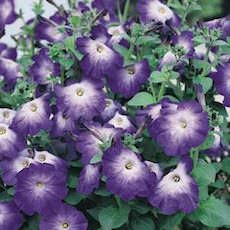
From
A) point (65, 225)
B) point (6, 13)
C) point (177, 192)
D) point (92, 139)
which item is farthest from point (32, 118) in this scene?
point (6, 13)

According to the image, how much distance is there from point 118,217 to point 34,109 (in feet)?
1.01

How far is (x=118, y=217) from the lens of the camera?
1629 millimetres

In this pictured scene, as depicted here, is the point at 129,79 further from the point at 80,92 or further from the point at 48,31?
the point at 48,31

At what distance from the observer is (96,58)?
65.3 inches

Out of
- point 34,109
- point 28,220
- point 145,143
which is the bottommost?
point 28,220

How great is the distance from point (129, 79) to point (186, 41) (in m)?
0.17

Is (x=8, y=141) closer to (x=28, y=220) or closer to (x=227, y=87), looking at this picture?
(x=28, y=220)

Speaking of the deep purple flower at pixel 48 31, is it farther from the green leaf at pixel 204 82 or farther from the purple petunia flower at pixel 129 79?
the green leaf at pixel 204 82

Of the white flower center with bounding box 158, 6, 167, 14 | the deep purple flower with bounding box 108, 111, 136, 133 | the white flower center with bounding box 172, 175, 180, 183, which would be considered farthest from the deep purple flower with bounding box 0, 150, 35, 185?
the white flower center with bounding box 158, 6, 167, 14

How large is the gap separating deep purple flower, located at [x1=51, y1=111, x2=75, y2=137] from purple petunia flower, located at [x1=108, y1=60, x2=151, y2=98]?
0.17 m

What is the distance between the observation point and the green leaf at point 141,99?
1684 millimetres

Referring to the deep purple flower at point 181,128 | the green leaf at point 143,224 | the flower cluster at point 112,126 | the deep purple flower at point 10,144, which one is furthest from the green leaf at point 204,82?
A: the deep purple flower at point 10,144

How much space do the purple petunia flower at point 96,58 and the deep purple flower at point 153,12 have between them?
21cm

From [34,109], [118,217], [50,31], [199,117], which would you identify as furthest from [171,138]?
[50,31]
